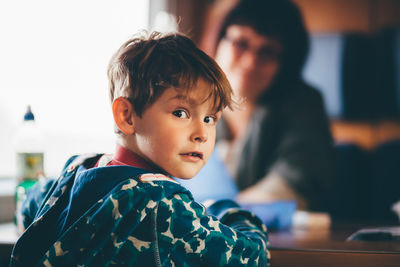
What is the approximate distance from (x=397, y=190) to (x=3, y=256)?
1.74 m

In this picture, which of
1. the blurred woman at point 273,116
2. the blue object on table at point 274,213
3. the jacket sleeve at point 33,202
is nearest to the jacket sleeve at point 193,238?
the jacket sleeve at point 33,202

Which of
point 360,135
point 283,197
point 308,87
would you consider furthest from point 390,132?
point 283,197

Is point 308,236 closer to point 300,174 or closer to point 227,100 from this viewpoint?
point 227,100

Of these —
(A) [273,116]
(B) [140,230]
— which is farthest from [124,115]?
(A) [273,116]

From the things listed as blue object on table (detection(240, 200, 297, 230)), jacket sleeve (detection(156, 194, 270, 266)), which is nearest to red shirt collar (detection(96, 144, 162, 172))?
jacket sleeve (detection(156, 194, 270, 266))

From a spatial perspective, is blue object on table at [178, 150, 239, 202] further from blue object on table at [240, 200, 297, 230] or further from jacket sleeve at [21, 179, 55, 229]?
jacket sleeve at [21, 179, 55, 229]

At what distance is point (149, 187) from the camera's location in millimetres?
646

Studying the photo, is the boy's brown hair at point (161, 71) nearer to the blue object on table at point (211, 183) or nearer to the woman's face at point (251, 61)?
the blue object on table at point (211, 183)

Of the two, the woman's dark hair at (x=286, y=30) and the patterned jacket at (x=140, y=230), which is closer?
the patterned jacket at (x=140, y=230)

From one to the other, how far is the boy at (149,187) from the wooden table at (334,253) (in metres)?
0.07

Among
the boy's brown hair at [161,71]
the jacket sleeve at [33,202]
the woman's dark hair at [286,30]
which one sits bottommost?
the jacket sleeve at [33,202]

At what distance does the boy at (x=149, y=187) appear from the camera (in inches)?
24.9

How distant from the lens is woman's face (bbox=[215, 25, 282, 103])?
206cm

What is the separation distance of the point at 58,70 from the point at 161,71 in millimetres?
1206
